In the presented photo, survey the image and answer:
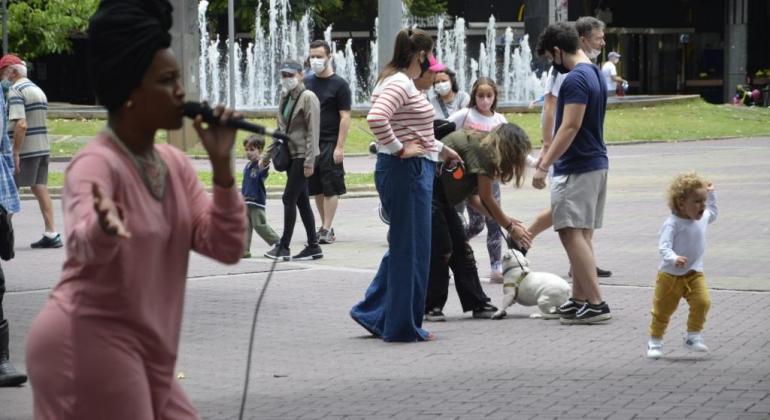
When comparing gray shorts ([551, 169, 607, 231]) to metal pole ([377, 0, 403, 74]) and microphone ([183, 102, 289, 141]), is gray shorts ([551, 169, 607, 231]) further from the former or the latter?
metal pole ([377, 0, 403, 74])

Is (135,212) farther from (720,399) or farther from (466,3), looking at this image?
(466,3)

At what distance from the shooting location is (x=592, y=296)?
32.0 feet

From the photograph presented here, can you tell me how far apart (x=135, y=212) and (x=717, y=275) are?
902 centimetres

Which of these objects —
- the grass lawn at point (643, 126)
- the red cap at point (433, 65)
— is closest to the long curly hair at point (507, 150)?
the red cap at point (433, 65)

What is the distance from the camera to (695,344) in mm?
8320

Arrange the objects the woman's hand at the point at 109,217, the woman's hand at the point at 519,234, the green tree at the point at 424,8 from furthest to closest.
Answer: the green tree at the point at 424,8
the woman's hand at the point at 519,234
the woman's hand at the point at 109,217

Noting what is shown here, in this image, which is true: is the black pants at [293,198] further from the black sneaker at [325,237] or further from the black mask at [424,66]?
the black mask at [424,66]

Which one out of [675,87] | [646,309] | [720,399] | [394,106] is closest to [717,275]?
[646,309]

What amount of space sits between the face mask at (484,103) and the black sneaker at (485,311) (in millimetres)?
2001

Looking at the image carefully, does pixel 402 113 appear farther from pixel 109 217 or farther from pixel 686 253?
pixel 109 217

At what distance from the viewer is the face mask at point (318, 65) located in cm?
1476

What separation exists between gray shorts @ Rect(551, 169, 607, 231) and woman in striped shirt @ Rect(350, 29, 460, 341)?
37.5 inches

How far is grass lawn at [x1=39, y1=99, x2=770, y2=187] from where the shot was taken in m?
32.0

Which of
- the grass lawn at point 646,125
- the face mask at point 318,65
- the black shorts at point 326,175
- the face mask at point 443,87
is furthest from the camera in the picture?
the grass lawn at point 646,125
